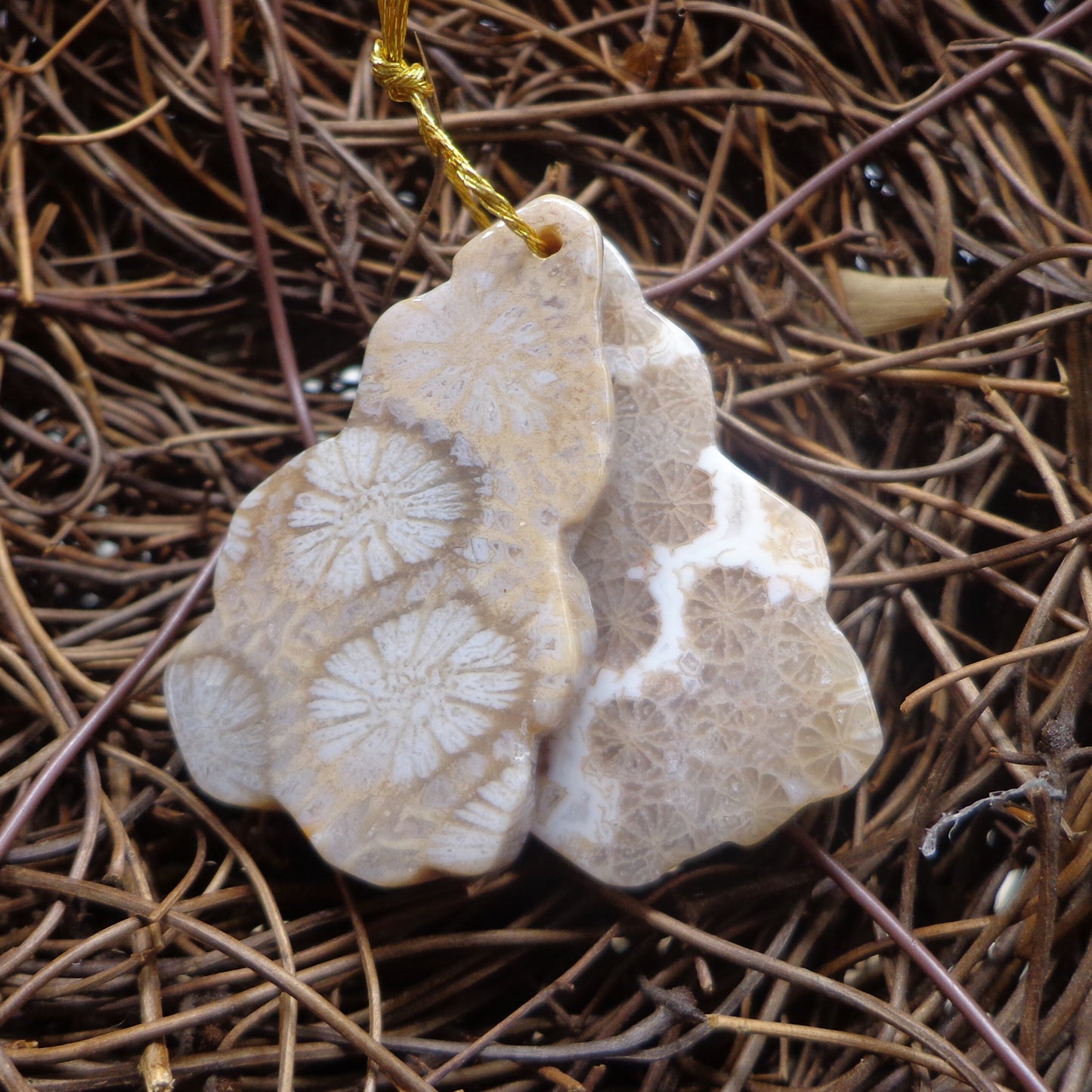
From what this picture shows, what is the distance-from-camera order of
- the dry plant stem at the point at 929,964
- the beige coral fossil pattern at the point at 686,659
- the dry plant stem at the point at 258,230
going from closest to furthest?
the dry plant stem at the point at 929,964 → the beige coral fossil pattern at the point at 686,659 → the dry plant stem at the point at 258,230

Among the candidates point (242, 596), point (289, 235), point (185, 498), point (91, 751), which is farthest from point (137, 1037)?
point (289, 235)

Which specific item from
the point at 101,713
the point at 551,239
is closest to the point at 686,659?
the point at 551,239

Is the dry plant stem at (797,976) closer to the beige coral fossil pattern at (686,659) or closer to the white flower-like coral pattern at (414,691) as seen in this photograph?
the beige coral fossil pattern at (686,659)

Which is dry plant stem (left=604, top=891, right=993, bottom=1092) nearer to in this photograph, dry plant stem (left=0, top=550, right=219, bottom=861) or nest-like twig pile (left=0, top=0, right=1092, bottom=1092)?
nest-like twig pile (left=0, top=0, right=1092, bottom=1092)

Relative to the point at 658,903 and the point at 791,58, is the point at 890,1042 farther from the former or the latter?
the point at 791,58

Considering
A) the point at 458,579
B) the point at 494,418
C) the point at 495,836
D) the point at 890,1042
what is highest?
the point at 494,418

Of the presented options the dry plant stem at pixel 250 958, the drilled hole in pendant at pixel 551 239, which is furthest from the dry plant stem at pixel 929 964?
the drilled hole in pendant at pixel 551 239
